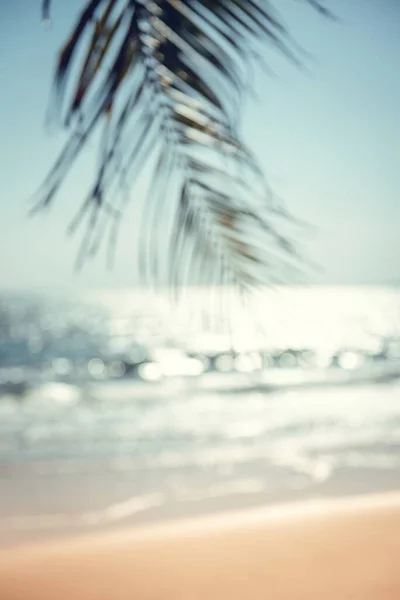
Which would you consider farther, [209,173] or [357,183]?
[357,183]

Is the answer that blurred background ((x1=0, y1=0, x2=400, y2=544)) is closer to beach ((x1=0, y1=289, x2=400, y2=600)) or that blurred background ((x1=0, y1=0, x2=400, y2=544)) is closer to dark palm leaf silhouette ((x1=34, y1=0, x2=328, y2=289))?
beach ((x1=0, y1=289, x2=400, y2=600))

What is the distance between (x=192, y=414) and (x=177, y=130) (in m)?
2.81

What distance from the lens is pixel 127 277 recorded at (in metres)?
2.15

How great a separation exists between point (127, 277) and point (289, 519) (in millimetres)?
918

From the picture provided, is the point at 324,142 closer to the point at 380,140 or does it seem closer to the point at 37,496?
the point at 380,140

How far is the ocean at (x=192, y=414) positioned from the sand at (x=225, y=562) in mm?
250

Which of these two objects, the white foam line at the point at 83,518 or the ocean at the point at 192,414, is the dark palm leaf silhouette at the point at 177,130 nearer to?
the ocean at the point at 192,414

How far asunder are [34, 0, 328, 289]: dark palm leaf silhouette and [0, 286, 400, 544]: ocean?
9cm

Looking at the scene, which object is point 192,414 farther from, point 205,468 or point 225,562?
point 225,562

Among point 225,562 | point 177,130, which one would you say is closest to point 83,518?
point 225,562

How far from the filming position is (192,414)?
133 inches

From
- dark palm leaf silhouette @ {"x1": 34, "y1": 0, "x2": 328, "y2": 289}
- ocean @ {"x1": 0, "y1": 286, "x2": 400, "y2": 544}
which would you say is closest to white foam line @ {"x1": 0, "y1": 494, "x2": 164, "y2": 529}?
ocean @ {"x1": 0, "y1": 286, "x2": 400, "y2": 544}

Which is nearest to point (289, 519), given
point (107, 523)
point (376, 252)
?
point (107, 523)

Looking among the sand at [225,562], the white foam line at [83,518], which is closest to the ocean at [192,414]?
the white foam line at [83,518]
